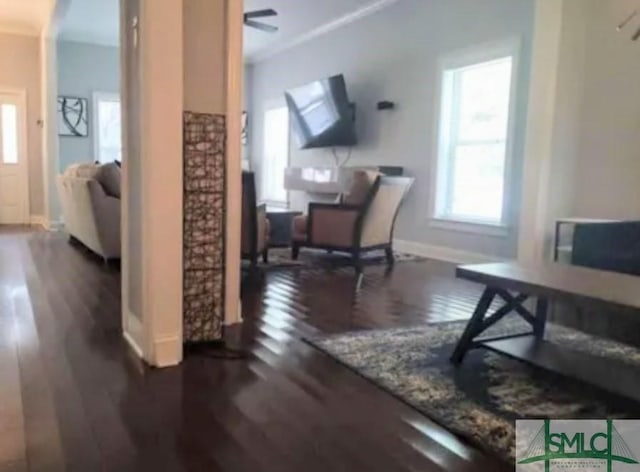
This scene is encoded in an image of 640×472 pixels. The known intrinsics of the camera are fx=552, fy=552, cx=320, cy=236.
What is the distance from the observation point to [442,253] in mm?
6203

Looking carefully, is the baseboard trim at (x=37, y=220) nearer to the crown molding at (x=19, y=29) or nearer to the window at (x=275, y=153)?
the crown molding at (x=19, y=29)

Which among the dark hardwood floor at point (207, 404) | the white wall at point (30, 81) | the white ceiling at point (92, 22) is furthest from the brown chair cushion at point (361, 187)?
the white wall at point (30, 81)

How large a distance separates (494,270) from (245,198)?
2418 millimetres

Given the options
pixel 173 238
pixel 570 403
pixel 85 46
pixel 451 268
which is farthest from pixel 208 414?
pixel 85 46

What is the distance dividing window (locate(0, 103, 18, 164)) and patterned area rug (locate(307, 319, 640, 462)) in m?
7.94

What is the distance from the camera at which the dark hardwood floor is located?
1721mm

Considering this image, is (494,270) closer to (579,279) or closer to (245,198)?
(579,279)

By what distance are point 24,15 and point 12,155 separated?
7.28ft

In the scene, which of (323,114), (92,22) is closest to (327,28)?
(323,114)

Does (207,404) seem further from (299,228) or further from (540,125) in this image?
(540,125)

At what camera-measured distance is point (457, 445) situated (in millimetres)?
1834

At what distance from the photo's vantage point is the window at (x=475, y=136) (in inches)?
217

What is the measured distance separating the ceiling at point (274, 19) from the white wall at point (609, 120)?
2.99m

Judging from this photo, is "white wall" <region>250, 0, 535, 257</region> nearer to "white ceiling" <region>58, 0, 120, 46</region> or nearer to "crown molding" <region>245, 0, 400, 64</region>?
"crown molding" <region>245, 0, 400, 64</region>
